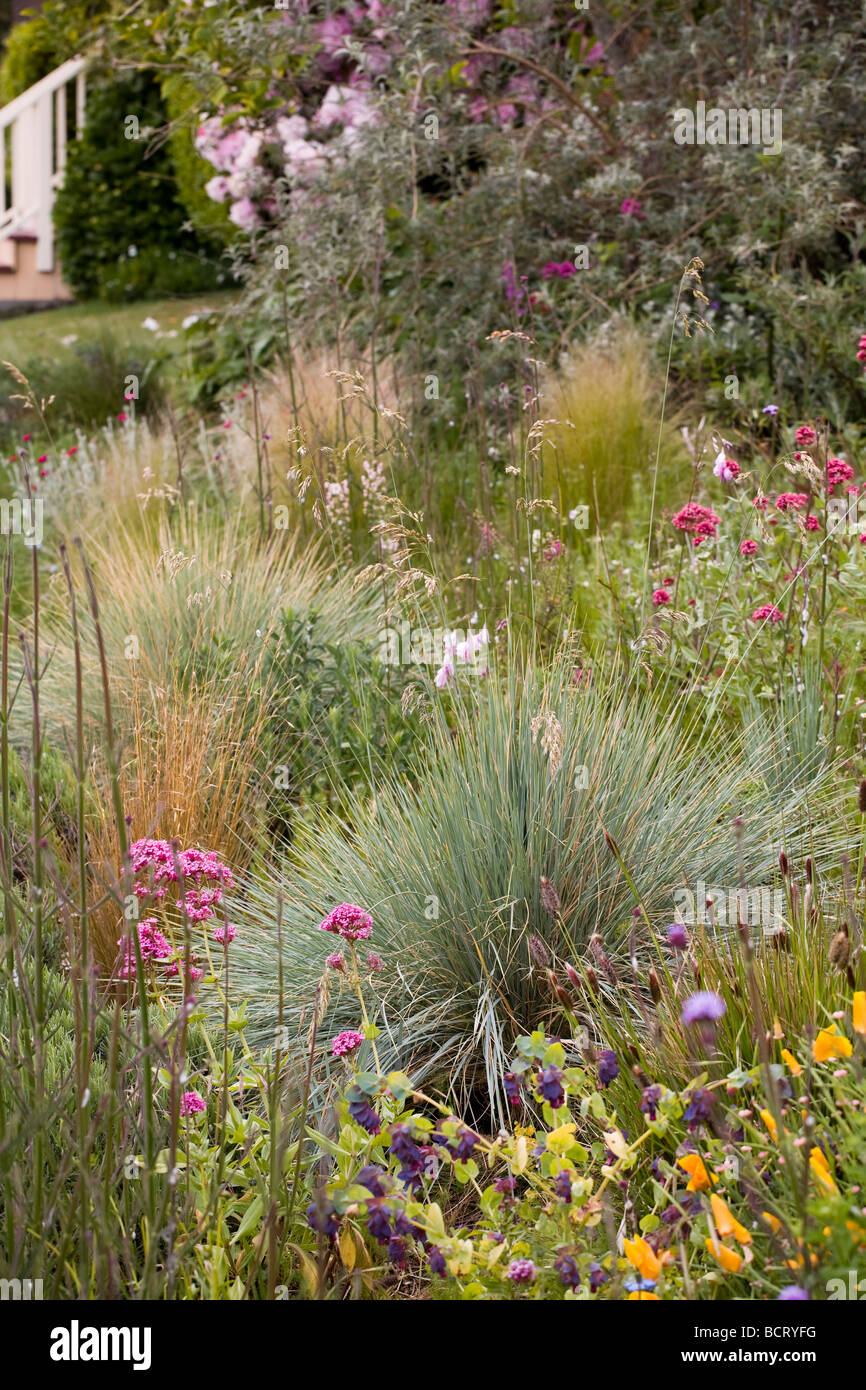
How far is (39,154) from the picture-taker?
13195 mm

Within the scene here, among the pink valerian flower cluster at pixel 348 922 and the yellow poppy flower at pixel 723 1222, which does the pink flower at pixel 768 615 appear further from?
the yellow poppy flower at pixel 723 1222

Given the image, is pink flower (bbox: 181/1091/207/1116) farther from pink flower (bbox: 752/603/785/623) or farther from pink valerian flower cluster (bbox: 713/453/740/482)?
pink valerian flower cluster (bbox: 713/453/740/482)

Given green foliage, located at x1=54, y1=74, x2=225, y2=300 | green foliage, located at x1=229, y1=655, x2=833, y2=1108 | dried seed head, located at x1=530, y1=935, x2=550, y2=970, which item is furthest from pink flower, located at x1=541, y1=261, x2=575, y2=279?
green foliage, located at x1=54, y1=74, x2=225, y2=300

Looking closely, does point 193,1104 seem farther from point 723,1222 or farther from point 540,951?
point 723,1222

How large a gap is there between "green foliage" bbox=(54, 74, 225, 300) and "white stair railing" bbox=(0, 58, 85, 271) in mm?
161

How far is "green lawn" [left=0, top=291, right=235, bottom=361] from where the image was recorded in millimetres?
11312

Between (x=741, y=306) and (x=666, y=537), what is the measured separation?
277 cm

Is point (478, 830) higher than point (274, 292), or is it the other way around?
point (274, 292)

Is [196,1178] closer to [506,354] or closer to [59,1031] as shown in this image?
[59,1031]

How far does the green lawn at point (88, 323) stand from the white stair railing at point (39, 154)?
94 centimetres

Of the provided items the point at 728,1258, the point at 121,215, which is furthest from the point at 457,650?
the point at 121,215

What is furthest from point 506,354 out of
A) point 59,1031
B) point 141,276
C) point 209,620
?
point 141,276

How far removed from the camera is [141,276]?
44.0 ft
